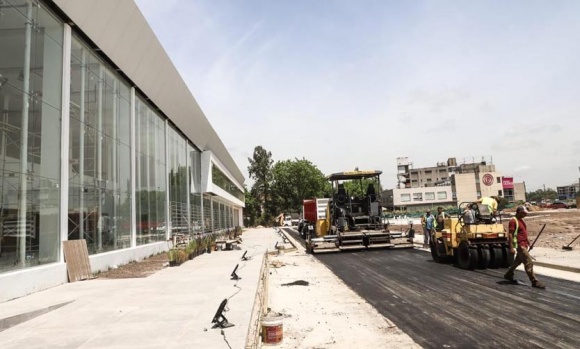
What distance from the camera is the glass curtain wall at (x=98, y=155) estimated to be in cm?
1279

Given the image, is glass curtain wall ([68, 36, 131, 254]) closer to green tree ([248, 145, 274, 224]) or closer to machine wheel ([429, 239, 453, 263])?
machine wheel ([429, 239, 453, 263])

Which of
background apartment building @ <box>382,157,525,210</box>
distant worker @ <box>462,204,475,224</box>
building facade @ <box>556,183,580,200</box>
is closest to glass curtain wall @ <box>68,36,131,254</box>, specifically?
distant worker @ <box>462,204,475,224</box>

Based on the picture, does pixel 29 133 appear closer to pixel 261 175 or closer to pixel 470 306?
pixel 470 306

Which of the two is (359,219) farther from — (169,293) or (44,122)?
(44,122)

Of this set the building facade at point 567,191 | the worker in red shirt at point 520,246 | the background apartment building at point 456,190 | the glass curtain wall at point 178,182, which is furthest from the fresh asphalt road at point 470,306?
the building facade at point 567,191

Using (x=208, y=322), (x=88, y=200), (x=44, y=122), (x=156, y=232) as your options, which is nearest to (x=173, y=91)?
(x=156, y=232)

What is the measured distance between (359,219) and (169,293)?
42.1ft

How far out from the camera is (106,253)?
14.3 metres

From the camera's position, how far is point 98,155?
567 inches

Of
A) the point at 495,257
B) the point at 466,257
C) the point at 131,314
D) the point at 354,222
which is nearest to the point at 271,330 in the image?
the point at 131,314

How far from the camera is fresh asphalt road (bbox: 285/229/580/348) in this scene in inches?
237

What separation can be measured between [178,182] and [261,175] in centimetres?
7388

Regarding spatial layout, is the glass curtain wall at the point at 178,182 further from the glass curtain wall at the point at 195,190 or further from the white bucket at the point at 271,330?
the white bucket at the point at 271,330

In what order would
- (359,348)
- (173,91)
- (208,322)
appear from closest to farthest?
(359,348)
(208,322)
(173,91)
